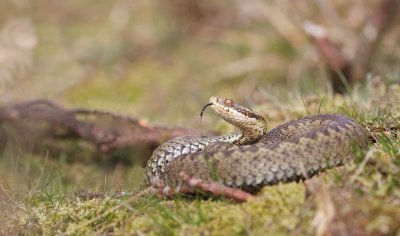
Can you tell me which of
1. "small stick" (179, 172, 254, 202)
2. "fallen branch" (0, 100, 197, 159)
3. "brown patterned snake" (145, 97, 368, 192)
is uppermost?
"brown patterned snake" (145, 97, 368, 192)

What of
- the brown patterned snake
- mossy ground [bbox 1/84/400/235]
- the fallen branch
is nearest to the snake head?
the brown patterned snake

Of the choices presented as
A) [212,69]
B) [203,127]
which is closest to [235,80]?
[212,69]

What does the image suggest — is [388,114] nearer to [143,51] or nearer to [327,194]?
[327,194]

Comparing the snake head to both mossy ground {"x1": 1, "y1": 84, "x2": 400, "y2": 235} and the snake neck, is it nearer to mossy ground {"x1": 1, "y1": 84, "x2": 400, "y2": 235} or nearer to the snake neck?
the snake neck

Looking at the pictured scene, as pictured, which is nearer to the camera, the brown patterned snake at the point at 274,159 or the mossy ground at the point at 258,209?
the mossy ground at the point at 258,209

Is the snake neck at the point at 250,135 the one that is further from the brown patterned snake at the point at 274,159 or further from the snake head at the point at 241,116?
the brown patterned snake at the point at 274,159

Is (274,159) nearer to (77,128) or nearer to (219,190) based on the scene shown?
(219,190)

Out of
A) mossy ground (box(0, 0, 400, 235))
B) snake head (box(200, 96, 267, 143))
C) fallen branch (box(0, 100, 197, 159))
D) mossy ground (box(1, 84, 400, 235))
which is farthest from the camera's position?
fallen branch (box(0, 100, 197, 159))

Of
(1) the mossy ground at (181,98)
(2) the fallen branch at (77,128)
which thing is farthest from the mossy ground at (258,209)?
(2) the fallen branch at (77,128)

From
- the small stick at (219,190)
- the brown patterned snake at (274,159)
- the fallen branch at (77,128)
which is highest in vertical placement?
the brown patterned snake at (274,159)
